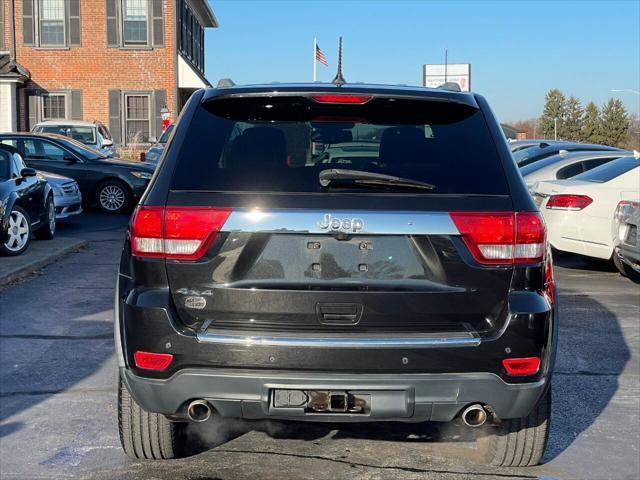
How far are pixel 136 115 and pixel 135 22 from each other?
3.17m

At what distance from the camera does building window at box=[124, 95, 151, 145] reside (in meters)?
29.9

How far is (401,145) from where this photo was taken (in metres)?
3.70

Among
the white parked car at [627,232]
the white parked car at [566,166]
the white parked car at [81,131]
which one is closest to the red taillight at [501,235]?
the white parked car at [627,232]

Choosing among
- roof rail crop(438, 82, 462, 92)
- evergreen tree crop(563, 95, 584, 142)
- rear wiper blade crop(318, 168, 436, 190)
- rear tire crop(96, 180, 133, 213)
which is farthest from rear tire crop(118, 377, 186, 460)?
evergreen tree crop(563, 95, 584, 142)

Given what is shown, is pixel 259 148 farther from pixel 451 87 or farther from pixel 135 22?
pixel 135 22

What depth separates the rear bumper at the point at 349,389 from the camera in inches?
131

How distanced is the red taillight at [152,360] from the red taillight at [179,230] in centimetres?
39

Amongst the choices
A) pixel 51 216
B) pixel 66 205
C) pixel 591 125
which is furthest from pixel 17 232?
pixel 591 125

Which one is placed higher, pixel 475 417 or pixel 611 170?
pixel 611 170

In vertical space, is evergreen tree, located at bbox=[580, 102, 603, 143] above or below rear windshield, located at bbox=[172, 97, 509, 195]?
above

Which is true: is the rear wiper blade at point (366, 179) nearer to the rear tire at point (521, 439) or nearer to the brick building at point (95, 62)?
the rear tire at point (521, 439)

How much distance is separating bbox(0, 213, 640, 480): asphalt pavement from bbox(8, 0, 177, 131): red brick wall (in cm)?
2332

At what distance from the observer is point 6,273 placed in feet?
30.3

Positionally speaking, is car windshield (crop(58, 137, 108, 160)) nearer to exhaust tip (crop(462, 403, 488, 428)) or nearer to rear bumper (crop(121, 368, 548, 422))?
rear bumper (crop(121, 368, 548, 422))
